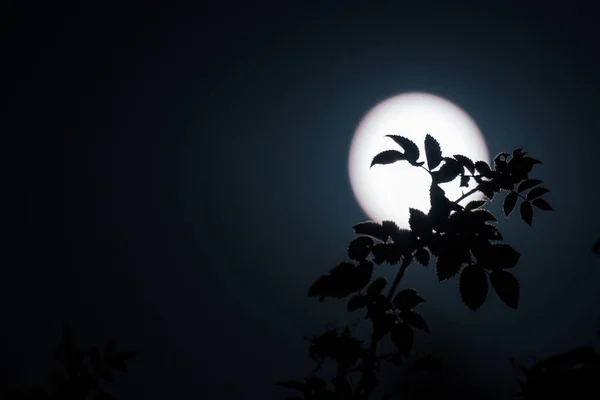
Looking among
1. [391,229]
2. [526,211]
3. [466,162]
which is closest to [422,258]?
[391,229]

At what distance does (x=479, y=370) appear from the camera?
454cm

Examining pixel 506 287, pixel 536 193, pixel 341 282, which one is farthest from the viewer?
pixel 536 193

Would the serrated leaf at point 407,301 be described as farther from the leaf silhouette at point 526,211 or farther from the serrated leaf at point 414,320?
the leaf silhouette at point 526,211

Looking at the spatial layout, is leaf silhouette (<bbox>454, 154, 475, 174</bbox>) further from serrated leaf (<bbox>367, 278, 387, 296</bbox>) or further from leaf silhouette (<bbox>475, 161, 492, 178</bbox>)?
serrated leaf (<bbox>367, 278, 387, 296</bbox>)

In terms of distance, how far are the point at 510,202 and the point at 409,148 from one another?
0.57m

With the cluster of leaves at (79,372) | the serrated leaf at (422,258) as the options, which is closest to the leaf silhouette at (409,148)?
the serrated leaf at (422,258)

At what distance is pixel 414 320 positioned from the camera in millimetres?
1577

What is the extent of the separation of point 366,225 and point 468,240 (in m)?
0.42

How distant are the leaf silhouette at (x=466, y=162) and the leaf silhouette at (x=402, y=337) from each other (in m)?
0.76

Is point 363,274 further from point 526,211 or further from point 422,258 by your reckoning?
point 526,211

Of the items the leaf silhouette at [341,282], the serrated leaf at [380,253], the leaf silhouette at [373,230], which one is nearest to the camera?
the leaf silhouette at [341,282]

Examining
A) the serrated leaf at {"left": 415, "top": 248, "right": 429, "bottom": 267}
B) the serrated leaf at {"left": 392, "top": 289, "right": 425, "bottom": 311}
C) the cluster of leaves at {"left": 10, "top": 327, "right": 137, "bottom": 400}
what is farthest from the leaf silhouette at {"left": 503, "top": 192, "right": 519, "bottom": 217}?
the cluster of leaves at {"left": 10, "top": 327, "right": 137, "bottom": 400}

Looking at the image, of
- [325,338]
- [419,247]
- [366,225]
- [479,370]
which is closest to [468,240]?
[419,247]

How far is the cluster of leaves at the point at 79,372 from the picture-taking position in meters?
2.13
